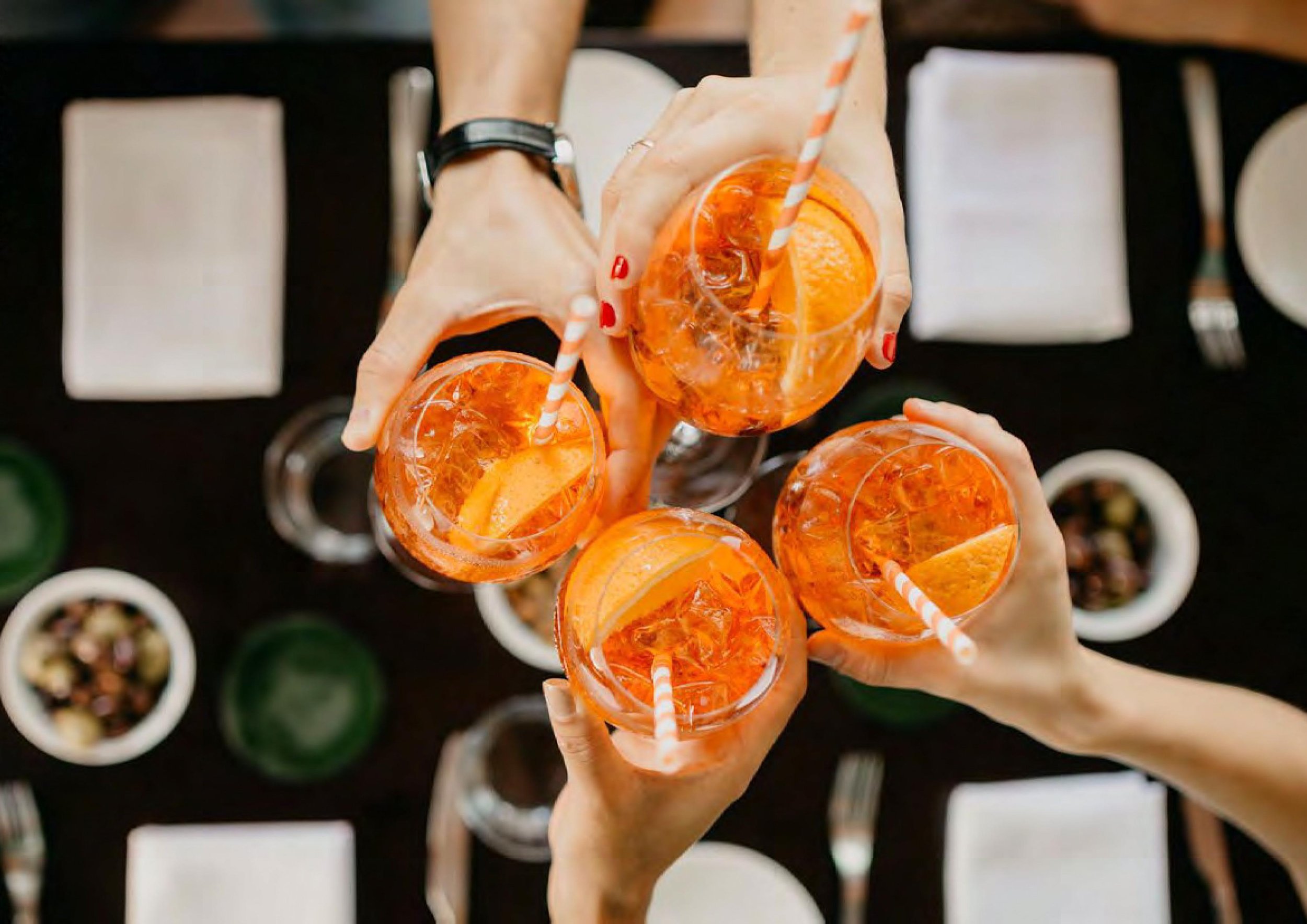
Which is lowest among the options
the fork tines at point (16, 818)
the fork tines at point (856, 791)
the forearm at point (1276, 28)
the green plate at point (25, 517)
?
the fork tines at point (16, 818)

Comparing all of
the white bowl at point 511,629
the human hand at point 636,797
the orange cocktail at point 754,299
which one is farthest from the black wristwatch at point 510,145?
the human hand at point 636,797

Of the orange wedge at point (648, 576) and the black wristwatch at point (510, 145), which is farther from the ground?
the black wristwatch at point (510, 145)

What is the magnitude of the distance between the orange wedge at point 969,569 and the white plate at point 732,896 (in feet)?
2.11

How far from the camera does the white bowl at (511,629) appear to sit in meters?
1.52

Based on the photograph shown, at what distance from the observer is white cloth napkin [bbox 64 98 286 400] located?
5.14 feet

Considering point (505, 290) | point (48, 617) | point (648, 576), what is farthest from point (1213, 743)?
point (48, 617)

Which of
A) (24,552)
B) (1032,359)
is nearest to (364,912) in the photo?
(24,552)

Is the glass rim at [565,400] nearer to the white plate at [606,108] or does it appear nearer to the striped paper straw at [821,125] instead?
the striped paper straw at [821,125]

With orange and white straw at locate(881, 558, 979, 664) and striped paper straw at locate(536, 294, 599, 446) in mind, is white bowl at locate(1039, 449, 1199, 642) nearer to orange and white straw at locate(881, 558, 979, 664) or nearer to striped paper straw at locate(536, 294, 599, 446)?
orange and white straw at locate(881, 558, 979, 664)

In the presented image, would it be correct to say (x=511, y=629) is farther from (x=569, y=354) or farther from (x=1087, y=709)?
(x=1087, y=709)

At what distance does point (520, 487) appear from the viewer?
3.68 feet

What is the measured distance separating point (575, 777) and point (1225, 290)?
4.03 feet

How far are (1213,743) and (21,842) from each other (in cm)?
166

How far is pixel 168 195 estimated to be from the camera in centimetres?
158
